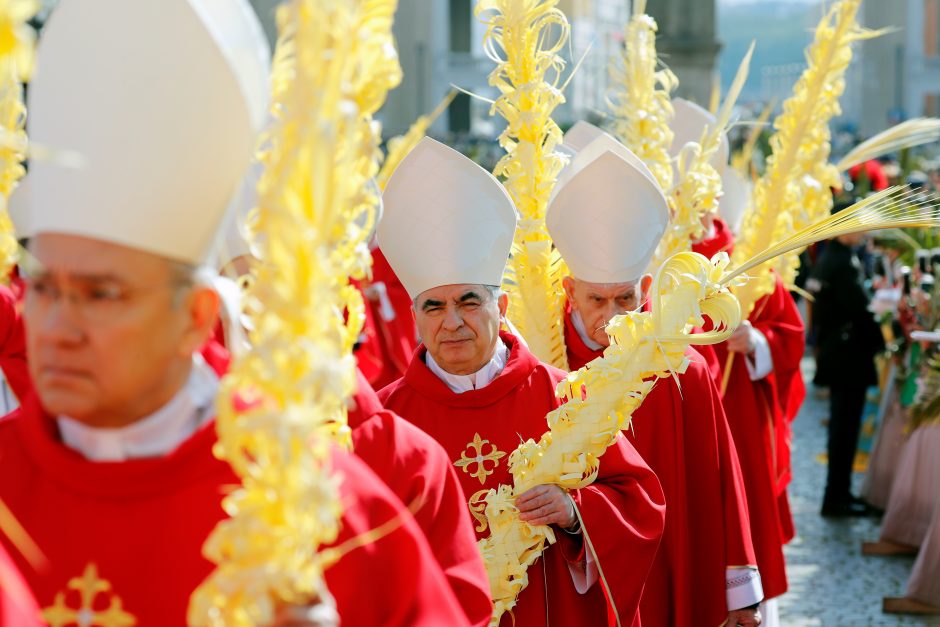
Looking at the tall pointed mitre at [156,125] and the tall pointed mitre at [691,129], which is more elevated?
the tall pointed mitre at [691,129]

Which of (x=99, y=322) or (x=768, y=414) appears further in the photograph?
(x=768, y=414)

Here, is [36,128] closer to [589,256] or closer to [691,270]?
[691,270]

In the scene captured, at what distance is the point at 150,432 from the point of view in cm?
243

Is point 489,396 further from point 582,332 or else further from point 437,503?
point 437,503

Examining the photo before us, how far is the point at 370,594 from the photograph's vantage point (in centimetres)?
256

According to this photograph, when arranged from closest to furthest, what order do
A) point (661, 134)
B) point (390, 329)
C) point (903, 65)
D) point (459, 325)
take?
point (459, 325) < point (661, 134) < point (390, 329) < point (903, 65)

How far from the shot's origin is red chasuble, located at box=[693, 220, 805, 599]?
5793 mm

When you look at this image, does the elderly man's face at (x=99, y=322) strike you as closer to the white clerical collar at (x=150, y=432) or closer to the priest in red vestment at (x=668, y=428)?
the white clerical collar at (x=150, y=432)

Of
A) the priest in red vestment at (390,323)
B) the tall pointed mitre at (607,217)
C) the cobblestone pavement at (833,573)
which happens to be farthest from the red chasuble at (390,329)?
the tall pointed mitre at (607,217)

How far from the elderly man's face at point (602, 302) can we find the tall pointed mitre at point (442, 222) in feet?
1.67

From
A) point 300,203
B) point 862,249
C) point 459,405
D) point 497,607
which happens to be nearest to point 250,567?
point 300,203

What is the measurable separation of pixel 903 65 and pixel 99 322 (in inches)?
1629

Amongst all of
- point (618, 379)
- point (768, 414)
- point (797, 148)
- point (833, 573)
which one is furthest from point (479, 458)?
point (833, 573)

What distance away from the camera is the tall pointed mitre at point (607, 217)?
490 cm
